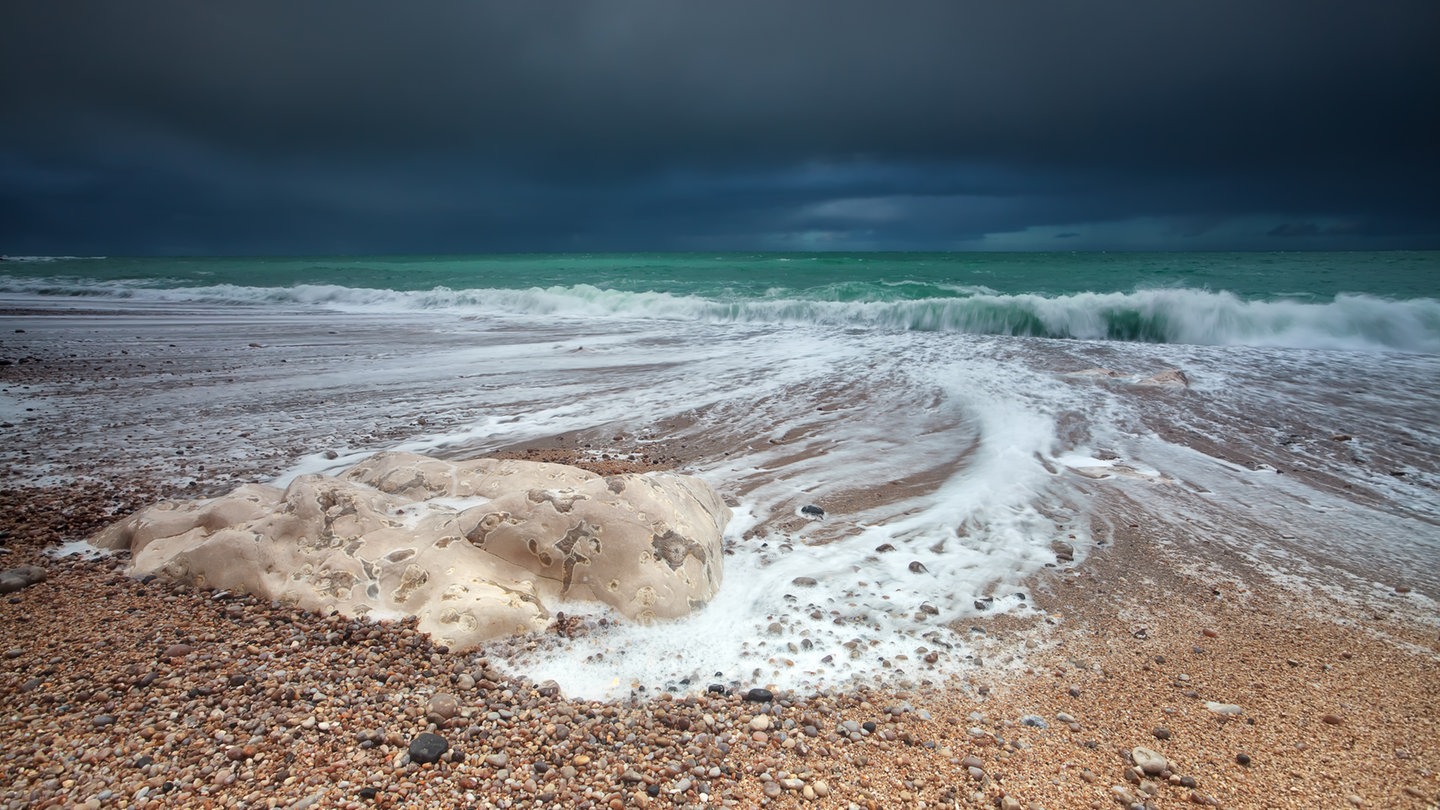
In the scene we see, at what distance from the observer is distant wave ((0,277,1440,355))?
42.9ft

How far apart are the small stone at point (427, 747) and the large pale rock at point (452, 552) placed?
55cm

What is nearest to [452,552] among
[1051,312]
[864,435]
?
[864,435]

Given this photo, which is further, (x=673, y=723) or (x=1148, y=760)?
(x=673, y=723)

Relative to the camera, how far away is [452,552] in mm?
3094

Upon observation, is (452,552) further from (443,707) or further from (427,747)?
(427,747)

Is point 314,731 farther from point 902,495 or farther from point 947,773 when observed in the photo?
point 902,495

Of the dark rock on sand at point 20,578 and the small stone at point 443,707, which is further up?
the dark rock on sand at point 20,578

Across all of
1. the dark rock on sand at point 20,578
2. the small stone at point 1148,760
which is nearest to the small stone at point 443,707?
the small stone at point 1148,760

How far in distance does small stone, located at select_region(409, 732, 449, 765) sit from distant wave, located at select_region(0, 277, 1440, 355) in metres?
14.6

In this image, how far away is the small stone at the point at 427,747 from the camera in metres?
2.04

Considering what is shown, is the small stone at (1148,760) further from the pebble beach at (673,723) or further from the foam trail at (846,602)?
the foam trail at (846,602)

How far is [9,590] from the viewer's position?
120 inches

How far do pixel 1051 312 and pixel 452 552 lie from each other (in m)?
15.7

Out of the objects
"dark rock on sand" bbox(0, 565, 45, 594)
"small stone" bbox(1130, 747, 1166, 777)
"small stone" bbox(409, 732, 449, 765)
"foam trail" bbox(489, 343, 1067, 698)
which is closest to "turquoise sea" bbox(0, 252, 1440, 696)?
"foam trail" bbox(489, 343, 1067, 698)
